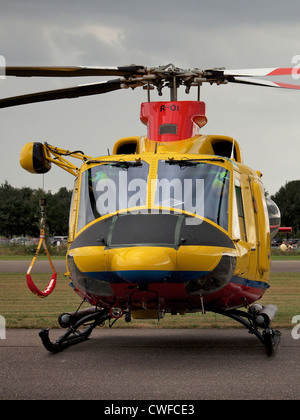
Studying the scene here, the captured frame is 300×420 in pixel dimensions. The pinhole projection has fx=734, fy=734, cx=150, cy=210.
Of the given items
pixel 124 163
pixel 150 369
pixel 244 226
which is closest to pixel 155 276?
pixel 150 369

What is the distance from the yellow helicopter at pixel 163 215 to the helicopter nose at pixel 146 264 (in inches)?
0.4

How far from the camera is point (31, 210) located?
97.6m

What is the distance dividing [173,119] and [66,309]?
7.77 meters

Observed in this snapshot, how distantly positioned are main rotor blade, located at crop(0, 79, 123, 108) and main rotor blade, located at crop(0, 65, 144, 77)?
30 cm

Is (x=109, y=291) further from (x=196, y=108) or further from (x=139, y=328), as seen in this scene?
(x=139, y=328)

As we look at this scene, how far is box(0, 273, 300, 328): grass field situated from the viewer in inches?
559

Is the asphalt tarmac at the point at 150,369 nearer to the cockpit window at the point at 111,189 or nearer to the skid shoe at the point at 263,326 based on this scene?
the skid shoe at the point at 263,326

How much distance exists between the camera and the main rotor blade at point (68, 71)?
9.91 metres

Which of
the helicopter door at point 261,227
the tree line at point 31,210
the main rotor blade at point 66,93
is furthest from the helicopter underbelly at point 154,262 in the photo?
the tree line at point 31,210

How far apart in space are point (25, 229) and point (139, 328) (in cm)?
8970

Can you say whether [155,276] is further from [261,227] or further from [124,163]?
[261,227]

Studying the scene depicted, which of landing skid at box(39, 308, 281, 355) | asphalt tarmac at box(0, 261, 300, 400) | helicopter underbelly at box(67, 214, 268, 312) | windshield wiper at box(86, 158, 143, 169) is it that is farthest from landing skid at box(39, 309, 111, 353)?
windshield wiper at box(86, 158, 143, 169)

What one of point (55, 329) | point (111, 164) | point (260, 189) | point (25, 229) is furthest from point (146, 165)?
point (25, 229)
